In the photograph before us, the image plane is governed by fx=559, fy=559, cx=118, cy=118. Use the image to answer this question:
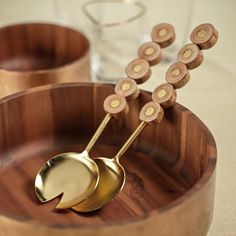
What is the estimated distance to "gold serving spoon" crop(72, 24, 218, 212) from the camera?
27.1 inches

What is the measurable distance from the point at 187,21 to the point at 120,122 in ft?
1.40

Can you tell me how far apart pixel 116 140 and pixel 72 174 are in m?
0.11

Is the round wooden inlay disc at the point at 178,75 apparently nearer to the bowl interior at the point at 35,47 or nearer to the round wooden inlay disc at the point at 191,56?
the round wooden inlay disc at the point at 191,56

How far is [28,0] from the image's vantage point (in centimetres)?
136

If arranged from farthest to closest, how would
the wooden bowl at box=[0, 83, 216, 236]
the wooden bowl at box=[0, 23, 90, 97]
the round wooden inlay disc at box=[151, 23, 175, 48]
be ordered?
the wooden bowl at box=[0, 23, 90, 97], the round wooden inlay disc at box=[151, 23, 175, 48], the wooden bowl at box=[0, 83, 216, 236]

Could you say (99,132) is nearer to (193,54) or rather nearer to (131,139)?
(131,139)

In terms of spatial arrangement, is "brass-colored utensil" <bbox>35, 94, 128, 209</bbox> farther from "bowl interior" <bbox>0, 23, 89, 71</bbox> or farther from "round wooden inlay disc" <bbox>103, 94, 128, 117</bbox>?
"bowl interior" <bbox>0, 23, 89, 71</bbox>

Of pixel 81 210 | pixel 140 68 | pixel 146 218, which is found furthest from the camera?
pixel 140 68

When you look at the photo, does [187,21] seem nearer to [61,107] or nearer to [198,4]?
[198,4]

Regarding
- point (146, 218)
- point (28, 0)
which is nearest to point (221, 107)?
point (146, 218)

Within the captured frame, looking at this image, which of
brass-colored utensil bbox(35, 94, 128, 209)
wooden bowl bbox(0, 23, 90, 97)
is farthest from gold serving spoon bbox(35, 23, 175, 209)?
wooden bowl bbox(0, 23, 90, 97)

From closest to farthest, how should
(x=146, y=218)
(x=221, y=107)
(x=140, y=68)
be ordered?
(x=146, y=218) < (x=140, y=68) < (x=221, y=107)

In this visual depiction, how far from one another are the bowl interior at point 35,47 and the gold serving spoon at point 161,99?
314mm

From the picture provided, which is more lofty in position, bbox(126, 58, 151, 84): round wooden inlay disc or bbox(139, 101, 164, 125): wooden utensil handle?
bbox(126, 58, 151, 84): round wooden inlay disc
